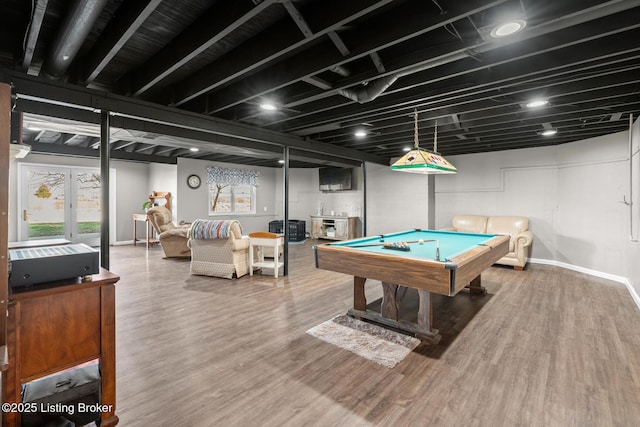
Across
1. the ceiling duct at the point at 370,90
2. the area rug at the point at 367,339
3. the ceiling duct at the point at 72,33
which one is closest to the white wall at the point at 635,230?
the area rug at the point at 367,339

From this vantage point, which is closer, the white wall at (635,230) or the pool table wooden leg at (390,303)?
the pool table wooden leg at (390,303)

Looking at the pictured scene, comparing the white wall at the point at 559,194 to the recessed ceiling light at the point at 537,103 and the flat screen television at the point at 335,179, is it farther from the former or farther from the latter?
the flat screen television at the point at 335,179

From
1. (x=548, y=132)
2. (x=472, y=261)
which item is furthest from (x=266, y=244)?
(x=548, y=132)

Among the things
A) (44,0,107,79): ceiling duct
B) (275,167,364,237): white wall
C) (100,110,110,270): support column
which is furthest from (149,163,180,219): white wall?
(44,0,107,79): ceiling duct

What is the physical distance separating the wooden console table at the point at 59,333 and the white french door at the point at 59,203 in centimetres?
764

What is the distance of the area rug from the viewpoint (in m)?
2.49

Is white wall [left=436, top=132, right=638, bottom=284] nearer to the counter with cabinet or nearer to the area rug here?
the counter with cabinet

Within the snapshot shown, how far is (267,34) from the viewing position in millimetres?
2232

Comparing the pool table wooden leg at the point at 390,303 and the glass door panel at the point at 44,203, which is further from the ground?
the glass door panel at the point at 44,203

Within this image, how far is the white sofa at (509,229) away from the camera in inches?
220

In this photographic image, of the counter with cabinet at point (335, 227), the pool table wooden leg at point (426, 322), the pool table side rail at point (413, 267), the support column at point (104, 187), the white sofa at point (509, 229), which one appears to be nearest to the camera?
the pool table side rail at point (413, 267)

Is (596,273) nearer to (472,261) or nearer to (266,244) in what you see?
(472,261)

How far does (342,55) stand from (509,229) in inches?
221

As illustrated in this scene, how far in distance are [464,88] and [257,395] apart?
10.5 ft
